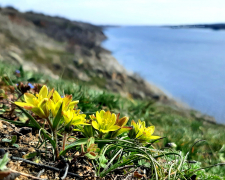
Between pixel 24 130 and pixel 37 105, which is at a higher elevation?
pixel 37 105

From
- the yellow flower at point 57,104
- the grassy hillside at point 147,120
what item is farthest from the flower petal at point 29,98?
the grassy hillside at point 147,120

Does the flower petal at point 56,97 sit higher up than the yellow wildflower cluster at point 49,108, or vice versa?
the flower petal at point 56,97

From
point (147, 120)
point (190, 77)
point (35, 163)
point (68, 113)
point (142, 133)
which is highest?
point (68, 113)

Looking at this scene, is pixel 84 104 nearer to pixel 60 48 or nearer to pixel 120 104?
pixel 120 104

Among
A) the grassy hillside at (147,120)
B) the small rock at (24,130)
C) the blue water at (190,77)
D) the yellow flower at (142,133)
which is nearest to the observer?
the yellow flower at (142,133)

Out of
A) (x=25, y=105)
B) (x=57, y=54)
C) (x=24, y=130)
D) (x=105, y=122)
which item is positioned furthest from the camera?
(x=57, y=54)

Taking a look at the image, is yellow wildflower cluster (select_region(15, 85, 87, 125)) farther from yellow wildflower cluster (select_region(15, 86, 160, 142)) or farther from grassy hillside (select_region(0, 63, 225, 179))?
grassy hillside (select_region(0, 63, 225, 179))

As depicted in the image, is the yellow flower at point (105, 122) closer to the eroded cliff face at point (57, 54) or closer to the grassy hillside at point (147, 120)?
the grassy hillside at point (147, 120)

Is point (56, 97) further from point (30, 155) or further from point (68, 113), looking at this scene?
point (30, 155)

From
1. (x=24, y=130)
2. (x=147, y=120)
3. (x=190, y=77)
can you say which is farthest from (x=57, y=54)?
(x=24, y=130)
